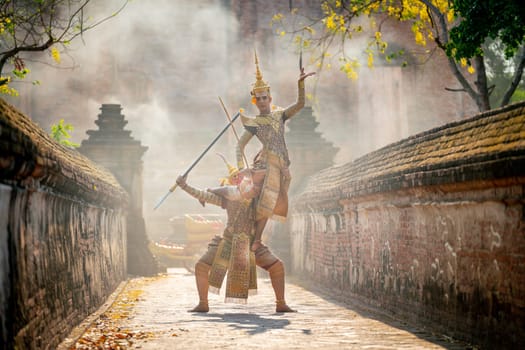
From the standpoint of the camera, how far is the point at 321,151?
67.3 ft

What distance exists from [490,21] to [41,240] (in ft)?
16.8

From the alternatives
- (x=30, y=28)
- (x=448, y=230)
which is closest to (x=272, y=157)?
(x=448, y=230)

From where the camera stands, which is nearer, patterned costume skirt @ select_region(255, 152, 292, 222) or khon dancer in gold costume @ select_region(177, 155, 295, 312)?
khon dancer in gold costume @ select_region(177, 155, 295, 312)

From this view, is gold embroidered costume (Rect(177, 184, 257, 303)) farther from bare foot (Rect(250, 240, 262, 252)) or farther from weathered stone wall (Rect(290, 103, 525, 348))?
weathered stone wall (Rect(290, 103, 525, 348))

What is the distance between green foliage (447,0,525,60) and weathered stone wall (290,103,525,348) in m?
1.16

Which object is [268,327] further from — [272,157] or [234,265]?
[272,157]

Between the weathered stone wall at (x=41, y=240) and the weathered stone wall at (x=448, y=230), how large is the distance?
131 inches

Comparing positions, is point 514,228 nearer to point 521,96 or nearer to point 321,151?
point 321,151

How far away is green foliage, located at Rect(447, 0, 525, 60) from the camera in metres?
7.81

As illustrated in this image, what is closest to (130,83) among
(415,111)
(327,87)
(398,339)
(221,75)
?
(221,75)

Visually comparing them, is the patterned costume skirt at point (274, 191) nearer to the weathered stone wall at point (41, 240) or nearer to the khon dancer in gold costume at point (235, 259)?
the khon dancer in gold costume at point (235, 259)

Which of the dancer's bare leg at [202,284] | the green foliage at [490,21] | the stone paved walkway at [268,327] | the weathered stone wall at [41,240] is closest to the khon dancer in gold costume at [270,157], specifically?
the dancer's bare leg at [202,284]

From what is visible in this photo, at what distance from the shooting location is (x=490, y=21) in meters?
8.10

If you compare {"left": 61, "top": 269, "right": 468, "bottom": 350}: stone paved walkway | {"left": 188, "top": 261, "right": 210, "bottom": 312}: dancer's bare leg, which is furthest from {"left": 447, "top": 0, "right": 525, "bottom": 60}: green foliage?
{"left": 188, "top": 261, "right": 210, "bottom": 312}: dancer's bare leg
